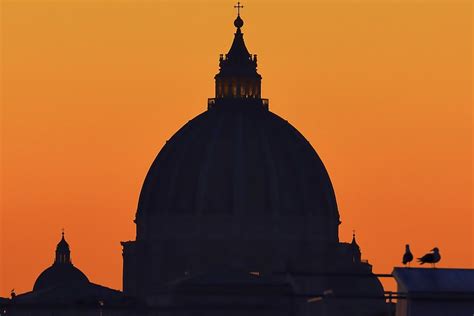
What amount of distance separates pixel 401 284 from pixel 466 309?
8.94 feet

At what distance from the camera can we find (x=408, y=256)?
536ft

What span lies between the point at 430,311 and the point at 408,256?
Result: 7.10 feet

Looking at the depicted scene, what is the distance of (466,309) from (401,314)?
2935 mm

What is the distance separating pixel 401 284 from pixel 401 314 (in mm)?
1368

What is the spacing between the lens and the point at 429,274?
6570 inches

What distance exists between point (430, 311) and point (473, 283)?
5635mm

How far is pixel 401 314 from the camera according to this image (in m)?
167

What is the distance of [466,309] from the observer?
165625 mm

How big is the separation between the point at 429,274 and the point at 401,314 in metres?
1.89

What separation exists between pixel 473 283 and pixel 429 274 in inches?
102

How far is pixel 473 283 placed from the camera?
16875 centimetres

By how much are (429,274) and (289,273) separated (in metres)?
5.49
